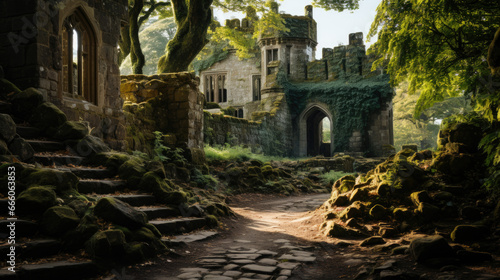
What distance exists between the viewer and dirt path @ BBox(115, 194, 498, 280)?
446 centimetres

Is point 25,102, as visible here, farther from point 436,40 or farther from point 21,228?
point 436,40

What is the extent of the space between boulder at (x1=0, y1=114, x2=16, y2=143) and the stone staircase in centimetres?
48

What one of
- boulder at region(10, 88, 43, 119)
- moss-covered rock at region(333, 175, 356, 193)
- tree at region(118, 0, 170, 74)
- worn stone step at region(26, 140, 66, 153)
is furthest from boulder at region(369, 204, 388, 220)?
tree at region(118, 0, 170, 74)

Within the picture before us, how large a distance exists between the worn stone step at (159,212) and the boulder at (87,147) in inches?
68.2

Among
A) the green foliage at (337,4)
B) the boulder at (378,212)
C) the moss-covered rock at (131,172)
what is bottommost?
the boulder at (378,212)

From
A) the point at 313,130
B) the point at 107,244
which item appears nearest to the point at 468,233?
the point at 107,244

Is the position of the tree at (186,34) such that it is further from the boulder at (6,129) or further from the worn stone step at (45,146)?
the boulder at (6,129)

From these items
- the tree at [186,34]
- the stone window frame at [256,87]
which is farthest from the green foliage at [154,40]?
the tree at [186,34]

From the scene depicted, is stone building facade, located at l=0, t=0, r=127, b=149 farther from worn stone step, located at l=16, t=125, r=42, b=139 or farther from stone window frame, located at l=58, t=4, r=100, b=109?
worn stone step, located at l=16, t=125, r=42, b=139

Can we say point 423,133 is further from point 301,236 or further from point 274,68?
point 301,236

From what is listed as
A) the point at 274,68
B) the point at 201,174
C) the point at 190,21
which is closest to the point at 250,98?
the point at 274,68

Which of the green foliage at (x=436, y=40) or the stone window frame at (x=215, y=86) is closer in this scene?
the green foliage at (x=436, y=40)

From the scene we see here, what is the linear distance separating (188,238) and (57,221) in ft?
6.62

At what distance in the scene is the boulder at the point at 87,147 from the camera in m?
7.20
